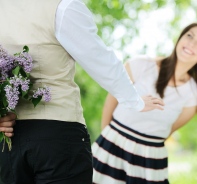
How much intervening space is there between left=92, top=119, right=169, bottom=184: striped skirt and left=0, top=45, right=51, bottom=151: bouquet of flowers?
118 cm

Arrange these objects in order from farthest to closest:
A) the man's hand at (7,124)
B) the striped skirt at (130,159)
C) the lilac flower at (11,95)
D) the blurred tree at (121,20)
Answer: the blurred tree at (121,20) < the striped skirt at (130,159) < the man's hand at (7,124) < the lilac flower at (11,95)

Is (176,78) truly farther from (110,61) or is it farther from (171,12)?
(171,12)

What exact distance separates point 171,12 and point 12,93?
4208 mm

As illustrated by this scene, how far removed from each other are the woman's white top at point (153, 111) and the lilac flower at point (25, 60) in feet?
3.96

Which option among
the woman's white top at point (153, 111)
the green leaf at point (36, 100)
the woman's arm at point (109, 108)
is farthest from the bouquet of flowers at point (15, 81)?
the woman's arm at point (109, 108)

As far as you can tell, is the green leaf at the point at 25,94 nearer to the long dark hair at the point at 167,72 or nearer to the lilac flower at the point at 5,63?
the lilac flower at the point at 5,63

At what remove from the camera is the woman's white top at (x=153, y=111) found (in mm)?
2691

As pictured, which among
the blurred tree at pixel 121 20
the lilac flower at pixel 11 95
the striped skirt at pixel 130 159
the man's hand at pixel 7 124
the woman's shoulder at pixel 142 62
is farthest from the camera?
the blurred tree at pixel 121 20

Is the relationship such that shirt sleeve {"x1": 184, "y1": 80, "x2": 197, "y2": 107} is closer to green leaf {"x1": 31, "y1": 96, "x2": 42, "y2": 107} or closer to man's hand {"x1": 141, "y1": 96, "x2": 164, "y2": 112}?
man's hand {"x1": 141, "y1": 96, "x2": 164, "y2": 112}

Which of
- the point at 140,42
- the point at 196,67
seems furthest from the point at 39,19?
the point at 140,42

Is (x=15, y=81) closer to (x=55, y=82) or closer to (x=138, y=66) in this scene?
(x=55, y=82)

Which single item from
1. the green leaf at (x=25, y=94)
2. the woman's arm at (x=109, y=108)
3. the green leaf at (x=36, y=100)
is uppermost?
the green leaf at (x=25, y=94)

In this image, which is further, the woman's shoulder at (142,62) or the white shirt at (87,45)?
the woman's shoulder at (142,62)

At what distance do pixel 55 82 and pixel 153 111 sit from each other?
1144 mm
